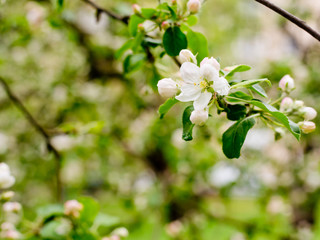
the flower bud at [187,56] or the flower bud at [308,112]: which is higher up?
the flower bud at [187,56]

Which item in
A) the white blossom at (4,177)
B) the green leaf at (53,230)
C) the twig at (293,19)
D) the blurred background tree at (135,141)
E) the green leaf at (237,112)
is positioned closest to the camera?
the twig at (293,19)

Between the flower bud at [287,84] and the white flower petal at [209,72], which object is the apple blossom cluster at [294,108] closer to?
the flower bud at [287,84]

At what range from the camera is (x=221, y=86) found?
0.66 metres

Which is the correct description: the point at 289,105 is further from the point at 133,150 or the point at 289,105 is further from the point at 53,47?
the point at 53,47

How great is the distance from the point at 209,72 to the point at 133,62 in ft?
1.30

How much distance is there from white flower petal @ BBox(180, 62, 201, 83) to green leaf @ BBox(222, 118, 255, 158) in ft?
0.47

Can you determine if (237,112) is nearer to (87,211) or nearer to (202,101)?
(202,101)

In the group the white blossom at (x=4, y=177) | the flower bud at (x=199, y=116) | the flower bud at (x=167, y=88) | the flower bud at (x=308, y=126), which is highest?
the flower bud at (x=167, y=88)

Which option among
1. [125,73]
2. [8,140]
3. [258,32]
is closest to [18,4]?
[8,140]

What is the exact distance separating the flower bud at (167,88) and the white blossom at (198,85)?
31 millimetres

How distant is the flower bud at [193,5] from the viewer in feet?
2.79

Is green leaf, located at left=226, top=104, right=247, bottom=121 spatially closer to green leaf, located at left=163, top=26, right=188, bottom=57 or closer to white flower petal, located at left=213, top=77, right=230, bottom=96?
white flower petal, located at left=213, top=77, right=230, bottom=96

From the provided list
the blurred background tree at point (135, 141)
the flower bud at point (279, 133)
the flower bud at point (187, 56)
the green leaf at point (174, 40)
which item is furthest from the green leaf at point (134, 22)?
the blurred background tree at point (135, 141)

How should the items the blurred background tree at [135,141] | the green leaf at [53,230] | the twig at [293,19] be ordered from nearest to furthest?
the twig at [293,19] → the green leaf at [53,230] → the blurred background tree at [135,141]
